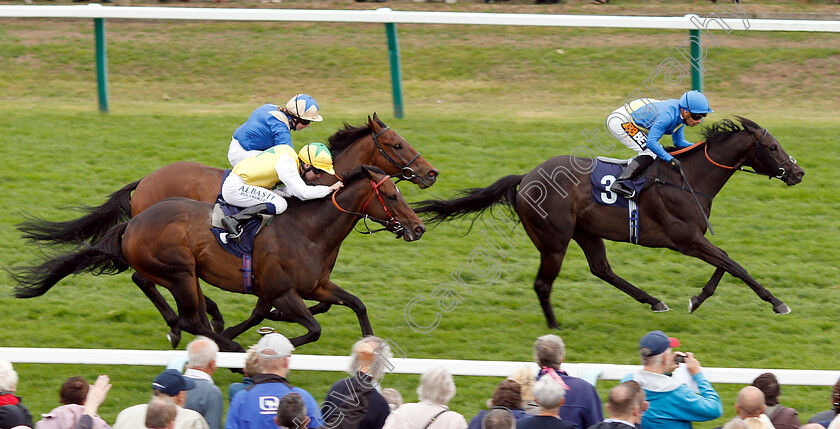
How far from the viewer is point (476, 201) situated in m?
7.06

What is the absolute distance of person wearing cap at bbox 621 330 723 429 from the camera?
390 centimetres

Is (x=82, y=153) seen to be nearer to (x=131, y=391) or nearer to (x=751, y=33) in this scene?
(x=131, y=391)

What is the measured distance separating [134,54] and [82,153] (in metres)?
3.65

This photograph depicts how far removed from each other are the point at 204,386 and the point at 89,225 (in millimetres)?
3086

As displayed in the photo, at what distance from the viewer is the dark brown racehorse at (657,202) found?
266 inches

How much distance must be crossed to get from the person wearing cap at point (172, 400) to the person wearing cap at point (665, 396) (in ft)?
5.65

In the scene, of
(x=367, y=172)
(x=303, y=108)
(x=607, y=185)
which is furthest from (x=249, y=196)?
(x=607, y=185)

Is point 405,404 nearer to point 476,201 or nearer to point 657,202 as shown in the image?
point 476,201

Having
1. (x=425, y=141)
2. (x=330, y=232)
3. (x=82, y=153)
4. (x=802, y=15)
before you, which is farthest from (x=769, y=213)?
(x=82, y=153)

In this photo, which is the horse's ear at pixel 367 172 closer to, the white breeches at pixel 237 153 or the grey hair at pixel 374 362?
the white breeches at pixel 237 153

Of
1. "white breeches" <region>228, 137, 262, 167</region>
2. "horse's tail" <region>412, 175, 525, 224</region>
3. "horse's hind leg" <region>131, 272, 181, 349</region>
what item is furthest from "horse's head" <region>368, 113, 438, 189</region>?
A: "horse's hind leg" <region>131, 272, 181, 349</region>

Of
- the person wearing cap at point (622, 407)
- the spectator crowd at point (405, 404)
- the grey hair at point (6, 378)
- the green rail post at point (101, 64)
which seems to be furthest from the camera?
the green rail post at point (101, 64)

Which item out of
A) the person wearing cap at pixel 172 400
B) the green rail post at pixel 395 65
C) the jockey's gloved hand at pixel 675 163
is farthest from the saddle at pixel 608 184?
the person wearing cap at pixel 172 400

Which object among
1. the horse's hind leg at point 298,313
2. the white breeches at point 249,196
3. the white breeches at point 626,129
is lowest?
the horse's hind leg at point 298,313
